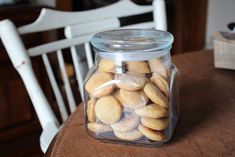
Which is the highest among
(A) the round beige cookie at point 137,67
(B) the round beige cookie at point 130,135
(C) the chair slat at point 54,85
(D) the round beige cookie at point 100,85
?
(A) the round beige cookie at point 137,67

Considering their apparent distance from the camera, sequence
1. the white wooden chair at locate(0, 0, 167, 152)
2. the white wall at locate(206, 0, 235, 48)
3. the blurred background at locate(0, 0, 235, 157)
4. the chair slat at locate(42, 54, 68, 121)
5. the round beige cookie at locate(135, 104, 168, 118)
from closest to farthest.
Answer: the round beige cookie at locate(135, 104, 168, 118) < the white wooden chair at locate(0, 0, 167, 152) < the chair slat at locate(42, 54, 68, 121) < the blurred background at locate(0, 0, 235, 157) < the white wall at locate(206, 0, 235, 48)

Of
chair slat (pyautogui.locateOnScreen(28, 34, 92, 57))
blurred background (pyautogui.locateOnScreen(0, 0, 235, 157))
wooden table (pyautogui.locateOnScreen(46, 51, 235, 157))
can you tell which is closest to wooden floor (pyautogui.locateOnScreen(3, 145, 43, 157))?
blurred background (pyautogui.locateOnScreen(0, 0, 235, 157))

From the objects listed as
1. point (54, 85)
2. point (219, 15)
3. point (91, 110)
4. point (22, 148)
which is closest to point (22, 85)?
point (22, 148)

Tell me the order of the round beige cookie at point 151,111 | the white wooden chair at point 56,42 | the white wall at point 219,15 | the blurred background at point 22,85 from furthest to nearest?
the white wall at point 219,15 < the blurred background at point 22,85 < the white wooden chair at point 56,42 < the round beige cookie at point 151,111

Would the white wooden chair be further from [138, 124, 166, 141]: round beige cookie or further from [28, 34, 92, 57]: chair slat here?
[138, 124, 166, 141]: round beige cookie

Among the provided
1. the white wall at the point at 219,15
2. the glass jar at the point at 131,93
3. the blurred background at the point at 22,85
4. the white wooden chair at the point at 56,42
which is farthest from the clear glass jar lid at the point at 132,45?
the white wall at the point at 219,15

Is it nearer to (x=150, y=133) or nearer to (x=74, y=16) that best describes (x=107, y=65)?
(x=150, y=133)

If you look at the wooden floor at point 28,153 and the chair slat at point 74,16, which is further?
the wooden floor at point 28,153

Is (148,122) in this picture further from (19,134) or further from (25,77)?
(19,134)

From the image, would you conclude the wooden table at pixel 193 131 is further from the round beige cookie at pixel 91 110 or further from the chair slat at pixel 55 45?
the chair slat at pixel 55 45
